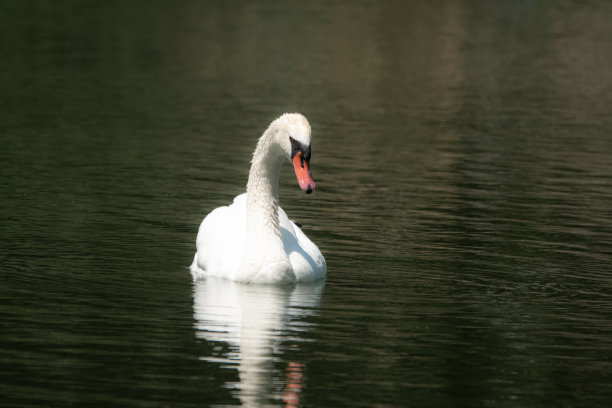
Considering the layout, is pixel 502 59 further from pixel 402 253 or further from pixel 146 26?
pixel 402 253

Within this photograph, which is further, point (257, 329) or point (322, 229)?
point (322, 229)

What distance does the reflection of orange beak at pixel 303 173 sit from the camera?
13102 mm

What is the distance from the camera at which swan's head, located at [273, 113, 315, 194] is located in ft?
44.1

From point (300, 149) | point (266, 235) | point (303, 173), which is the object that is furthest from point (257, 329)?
point (300, 149)

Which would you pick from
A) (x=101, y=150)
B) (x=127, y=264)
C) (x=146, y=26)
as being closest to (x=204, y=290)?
(x=127, y=264)

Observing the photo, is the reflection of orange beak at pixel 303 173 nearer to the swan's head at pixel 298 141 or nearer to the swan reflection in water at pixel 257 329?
the swan's head at pixel 298 141

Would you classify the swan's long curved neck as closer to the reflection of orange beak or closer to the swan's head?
the swan's head

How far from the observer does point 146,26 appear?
50.2 metres

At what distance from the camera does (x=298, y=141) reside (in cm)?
1367

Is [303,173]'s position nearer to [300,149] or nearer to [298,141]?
[300,149]

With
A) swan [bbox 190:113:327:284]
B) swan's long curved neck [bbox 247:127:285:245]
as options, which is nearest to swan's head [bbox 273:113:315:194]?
swan [bbox 190:113:327:284]

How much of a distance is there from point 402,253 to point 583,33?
37939mm

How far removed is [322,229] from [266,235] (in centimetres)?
349

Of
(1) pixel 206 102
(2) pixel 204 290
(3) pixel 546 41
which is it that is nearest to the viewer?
(2) pixel 204 290
